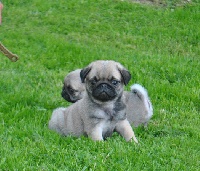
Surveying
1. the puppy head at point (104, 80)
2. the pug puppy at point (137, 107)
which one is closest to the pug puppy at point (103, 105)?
the puppy head at point (104, 80)

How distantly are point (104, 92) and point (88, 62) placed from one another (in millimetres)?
4835

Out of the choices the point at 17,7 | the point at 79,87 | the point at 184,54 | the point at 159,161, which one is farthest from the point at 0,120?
the point at 17,7

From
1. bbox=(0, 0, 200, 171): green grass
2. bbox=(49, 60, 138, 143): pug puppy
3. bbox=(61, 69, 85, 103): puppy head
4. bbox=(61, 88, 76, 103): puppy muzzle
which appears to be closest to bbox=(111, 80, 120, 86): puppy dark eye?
bbox=(49, 60, 138, 143): pug puppy

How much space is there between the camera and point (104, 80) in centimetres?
648

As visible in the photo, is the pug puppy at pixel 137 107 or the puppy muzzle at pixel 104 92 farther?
the pug puppy at pixel 137 107

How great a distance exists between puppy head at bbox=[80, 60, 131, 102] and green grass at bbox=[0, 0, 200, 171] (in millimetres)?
581

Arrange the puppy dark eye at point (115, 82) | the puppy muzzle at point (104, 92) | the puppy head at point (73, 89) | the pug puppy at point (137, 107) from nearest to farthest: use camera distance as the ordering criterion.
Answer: the puppy muzzle at point (104, 92), the puppy dark eye at point (115, 82), the pug puppy at point (137, 107), the puppy head at point (73, 89)

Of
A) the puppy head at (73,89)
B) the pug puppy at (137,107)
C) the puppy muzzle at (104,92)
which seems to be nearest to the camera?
the puppy muzzle at (104,92)

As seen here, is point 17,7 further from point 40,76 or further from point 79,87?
point 79,87

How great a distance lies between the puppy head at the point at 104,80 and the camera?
21.0 ft

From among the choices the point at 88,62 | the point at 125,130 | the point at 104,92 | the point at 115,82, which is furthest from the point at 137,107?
the point at 88,62

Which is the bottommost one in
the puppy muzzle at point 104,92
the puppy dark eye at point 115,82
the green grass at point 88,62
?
the green grass at point 88,62

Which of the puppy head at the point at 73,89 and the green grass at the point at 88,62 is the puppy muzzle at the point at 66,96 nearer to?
the puppy head at the point at 73,89

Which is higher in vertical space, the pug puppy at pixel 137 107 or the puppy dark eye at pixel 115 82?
the puppy dark eye at pixel 115 82
